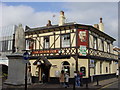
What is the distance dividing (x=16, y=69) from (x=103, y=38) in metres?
14.7

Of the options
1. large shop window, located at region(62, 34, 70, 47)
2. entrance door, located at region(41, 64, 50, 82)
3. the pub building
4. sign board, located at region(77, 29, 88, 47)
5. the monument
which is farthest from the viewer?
entrance door, located at region(41, 64, 50, 82)

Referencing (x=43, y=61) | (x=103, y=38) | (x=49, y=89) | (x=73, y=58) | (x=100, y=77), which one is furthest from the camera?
(x=103, y=38)

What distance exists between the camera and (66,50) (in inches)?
771

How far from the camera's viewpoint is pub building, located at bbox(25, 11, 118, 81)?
1911 cm

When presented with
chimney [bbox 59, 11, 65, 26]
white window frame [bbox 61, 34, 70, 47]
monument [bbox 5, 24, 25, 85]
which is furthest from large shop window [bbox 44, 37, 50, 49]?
monument [bbox 5, 24, 25, 85]

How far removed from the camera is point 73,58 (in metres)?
18.9

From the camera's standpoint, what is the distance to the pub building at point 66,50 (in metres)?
19.1

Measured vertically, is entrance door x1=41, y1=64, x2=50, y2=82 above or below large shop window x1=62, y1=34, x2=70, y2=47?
below

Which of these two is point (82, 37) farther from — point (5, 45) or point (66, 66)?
point (5, 45)

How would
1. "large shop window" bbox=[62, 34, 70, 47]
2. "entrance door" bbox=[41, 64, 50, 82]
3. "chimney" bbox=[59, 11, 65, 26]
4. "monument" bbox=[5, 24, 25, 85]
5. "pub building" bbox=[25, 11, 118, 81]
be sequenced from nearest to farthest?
"monument" bbox=[5, 24, 25, 85]
"pub building" bbox=[25, 11, 118, 81]
"large shop window" bbox=[62, 34, 70, 47]
"entrance door" bbox=[41, 64, 50, 82]
"chimney" bbox=[59, 11, 65, 26]

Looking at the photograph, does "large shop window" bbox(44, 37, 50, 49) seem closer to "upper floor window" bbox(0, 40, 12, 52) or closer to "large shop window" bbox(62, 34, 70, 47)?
"large shop window" bbox(62, 34, 70, 47)

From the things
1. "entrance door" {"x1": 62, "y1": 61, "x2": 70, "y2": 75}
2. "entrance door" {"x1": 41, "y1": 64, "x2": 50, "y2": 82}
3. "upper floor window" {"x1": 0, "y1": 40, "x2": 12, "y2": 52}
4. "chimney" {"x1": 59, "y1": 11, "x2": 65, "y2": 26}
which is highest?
"chimney" {"x1": 59, "y1": 11, "x2": 65, "y2": 26}

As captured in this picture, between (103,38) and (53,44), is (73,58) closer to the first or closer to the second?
(53,44)

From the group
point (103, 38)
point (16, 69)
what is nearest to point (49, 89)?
point (16, 69)
